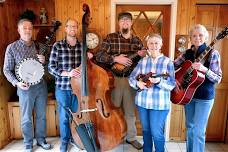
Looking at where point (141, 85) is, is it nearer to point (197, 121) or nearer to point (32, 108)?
point (197, 121)

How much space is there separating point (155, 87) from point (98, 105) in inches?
21.6

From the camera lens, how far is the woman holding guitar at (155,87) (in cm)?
205

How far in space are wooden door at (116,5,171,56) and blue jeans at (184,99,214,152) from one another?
0.93 meters

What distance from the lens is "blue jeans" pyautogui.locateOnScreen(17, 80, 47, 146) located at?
2.53 meters

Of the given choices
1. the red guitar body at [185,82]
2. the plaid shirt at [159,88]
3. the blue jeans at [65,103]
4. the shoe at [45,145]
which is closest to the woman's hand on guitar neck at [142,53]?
the plaid shirt at [159,88]

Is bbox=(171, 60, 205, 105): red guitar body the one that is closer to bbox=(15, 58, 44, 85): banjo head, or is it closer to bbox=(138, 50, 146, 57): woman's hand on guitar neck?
bbox=(138, 50, 146, 57): woman's hand on guitar neck

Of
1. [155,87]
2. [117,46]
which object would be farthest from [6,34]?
[155,87]

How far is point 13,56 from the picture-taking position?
2.47 meters

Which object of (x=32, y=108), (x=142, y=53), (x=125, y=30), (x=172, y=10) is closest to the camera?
(x=142, y=53)

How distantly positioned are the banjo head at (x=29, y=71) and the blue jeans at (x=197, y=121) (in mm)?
1583

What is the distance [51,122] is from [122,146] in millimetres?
977

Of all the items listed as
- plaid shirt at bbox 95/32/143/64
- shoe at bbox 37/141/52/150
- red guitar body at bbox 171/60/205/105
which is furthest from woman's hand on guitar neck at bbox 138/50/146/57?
shoe at bbox 37/141/52/150

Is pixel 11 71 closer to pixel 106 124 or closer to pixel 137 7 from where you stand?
pixel 106 124

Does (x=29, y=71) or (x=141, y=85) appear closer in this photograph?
(x=141, y=85)
